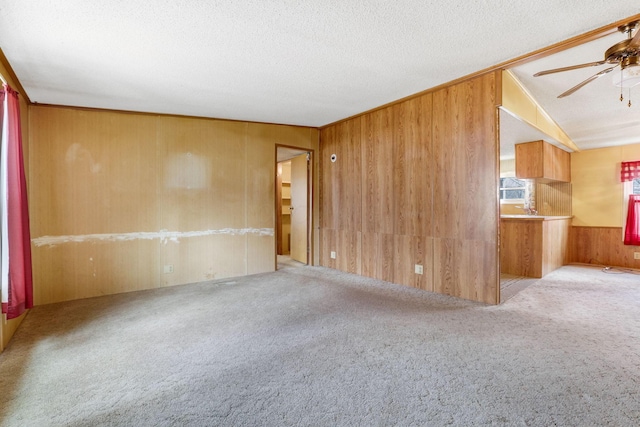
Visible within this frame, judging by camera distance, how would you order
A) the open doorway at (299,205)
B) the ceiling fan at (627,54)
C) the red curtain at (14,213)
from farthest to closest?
the open doorway at (299,205), the red curtain at (14,213), the ceiling fan at (627,54)

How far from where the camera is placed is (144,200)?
4027 millimetres

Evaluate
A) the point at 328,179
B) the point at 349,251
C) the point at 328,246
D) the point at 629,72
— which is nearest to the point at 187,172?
the point at 328,179

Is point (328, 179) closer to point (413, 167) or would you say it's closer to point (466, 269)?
point (413, 167)

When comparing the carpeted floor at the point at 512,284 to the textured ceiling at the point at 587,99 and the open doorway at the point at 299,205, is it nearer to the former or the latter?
the textured ceiling at the point at 587,99

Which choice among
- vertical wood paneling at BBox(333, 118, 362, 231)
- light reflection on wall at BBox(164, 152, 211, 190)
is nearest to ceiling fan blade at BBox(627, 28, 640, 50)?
vertical wood paneling at BBox(333, 118, 362, 231)

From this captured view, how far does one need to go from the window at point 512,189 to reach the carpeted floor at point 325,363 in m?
3.95

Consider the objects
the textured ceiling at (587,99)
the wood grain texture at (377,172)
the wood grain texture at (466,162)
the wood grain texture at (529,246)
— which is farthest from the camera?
the wood grain texture at (529,246)

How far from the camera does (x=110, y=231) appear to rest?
12.6 feet

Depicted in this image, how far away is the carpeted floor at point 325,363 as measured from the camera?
1530mm

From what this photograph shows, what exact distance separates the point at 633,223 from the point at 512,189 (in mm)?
2101

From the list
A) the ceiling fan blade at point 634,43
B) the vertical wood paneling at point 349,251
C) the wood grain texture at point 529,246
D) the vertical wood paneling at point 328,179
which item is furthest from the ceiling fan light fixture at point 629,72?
the vertical wood paneling at point 328,179

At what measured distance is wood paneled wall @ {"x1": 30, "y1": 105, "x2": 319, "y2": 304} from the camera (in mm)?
3568

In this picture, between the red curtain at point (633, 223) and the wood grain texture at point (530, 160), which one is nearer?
the wood grain texture at point (530, 160)

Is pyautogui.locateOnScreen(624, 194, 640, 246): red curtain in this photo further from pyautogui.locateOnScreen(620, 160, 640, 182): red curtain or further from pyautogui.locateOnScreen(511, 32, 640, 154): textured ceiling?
pyautogui.locateOnScreen(511, 32, 640, 154): textured ceiling
